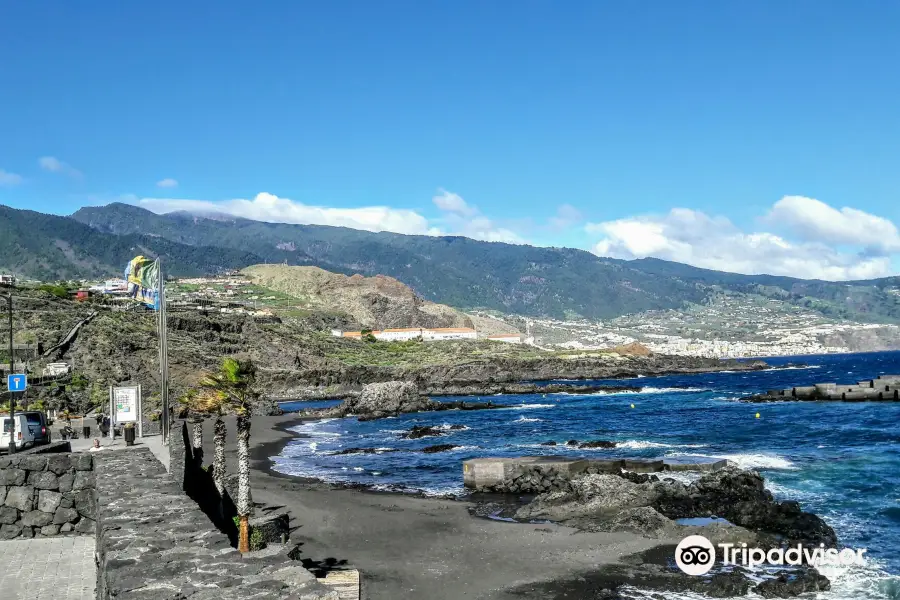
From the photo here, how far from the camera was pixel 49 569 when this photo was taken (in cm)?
1320

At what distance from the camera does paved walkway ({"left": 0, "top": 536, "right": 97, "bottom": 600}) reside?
12195 mm

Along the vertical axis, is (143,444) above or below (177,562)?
below

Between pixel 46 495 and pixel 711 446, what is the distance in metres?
39.7

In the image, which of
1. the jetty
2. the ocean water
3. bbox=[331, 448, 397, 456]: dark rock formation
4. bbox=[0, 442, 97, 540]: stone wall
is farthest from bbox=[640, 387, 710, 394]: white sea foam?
bbox=[0, 442, 97, 540]: stone wall

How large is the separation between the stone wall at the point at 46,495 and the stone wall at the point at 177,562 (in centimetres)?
476

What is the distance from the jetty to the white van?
1763 centimetres

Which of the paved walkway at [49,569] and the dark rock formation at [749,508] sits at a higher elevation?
the paved walkway at [49,569]

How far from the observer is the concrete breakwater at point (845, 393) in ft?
269

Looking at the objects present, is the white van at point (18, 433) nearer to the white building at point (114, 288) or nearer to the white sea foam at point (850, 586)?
the white sea foam at point (850, 586)

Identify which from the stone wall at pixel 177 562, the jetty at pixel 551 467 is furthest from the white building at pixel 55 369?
the stone wall at pixel 177 562

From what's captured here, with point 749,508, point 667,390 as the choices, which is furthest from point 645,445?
point 667,390

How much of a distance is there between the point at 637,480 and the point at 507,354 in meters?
145

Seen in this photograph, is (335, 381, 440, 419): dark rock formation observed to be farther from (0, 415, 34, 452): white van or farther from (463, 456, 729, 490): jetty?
(0, 415, 34, 452): white van

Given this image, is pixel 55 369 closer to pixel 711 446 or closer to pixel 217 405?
pixel 217 405
